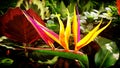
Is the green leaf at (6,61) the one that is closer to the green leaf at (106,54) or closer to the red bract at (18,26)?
the red bract at (18,26)

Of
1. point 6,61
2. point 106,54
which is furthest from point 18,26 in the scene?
point 106,54

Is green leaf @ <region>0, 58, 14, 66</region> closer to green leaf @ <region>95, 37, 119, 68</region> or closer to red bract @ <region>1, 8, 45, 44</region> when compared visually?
red bract @ <region>1, 8, 45, 44</region>

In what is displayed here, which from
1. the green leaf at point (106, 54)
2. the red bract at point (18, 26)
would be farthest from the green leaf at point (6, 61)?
the green leaf at point (106, 54)

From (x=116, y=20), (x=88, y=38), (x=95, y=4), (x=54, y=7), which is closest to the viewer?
(x=88, y=38)

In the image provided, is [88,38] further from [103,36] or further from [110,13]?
[110,13]

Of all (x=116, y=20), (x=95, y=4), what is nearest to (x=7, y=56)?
(x=116, y=20)

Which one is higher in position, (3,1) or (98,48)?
(3,1)

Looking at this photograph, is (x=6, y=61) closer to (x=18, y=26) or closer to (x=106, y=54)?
(x=18, y=26)

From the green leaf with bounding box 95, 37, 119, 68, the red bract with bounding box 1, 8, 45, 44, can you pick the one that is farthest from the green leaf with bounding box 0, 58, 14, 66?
the green leaf with bounding box 95, 37, 119, 68
